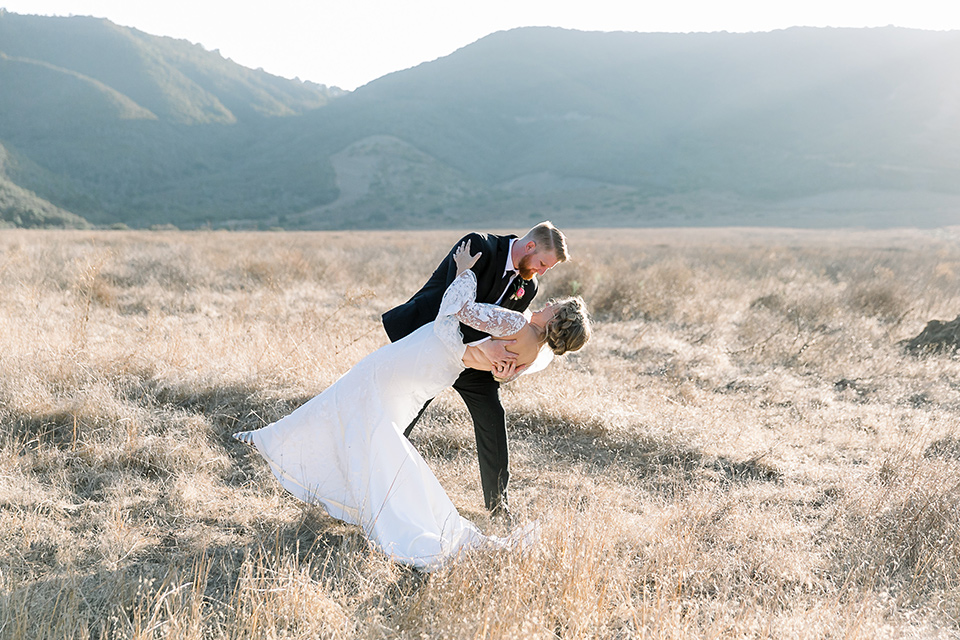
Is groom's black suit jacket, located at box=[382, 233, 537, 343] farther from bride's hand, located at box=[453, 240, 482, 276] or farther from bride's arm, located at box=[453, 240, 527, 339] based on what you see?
bride's arm, located at box=[453, 240, 527, 339]

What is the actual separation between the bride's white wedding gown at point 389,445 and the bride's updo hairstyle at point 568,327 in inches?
7.5

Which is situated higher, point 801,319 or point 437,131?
point 437,131

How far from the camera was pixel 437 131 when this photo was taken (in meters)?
109

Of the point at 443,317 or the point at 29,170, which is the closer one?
the point at 443,317

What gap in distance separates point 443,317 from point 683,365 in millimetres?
5140

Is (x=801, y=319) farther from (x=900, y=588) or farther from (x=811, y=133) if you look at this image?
(x=811, y=133)

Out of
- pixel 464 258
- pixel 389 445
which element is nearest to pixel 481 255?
pixel 464 258

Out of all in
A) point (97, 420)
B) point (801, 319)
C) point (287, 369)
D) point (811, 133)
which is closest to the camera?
point (97, 420)

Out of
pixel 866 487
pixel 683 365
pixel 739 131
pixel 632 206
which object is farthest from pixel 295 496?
pixel 739 131

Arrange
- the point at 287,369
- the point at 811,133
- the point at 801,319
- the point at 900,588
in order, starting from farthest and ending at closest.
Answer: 1. the point at 811,133
2. the point at 801,319
3. the point at 287,369
4. the point at 900,588

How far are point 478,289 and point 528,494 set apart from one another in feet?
5.00

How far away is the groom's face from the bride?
1.08ft

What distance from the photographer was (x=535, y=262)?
363 centimetres

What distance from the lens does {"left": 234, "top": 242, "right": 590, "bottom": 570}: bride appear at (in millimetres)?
3174
